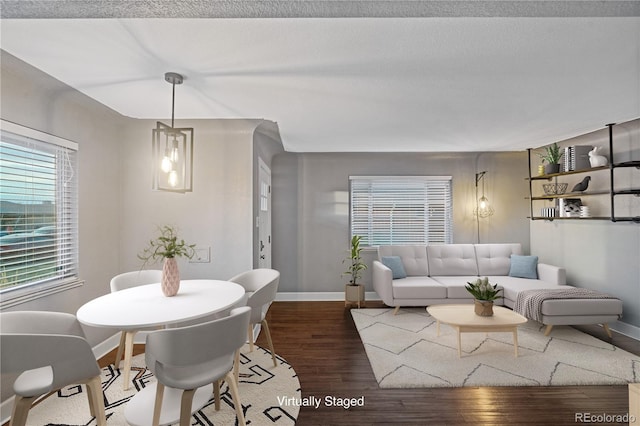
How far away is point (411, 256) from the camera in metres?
4.61

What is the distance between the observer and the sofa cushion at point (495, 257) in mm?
4520

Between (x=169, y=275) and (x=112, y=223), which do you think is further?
(x=112, y=223)

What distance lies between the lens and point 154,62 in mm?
1959

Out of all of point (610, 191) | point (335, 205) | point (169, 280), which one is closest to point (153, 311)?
point (169, 280)

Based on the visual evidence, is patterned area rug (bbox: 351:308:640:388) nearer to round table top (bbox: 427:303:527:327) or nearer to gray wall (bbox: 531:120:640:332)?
round table top (bbox: 427:303:527:327)

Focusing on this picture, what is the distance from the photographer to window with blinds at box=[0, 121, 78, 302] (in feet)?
6.95

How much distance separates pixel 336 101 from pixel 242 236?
171cm

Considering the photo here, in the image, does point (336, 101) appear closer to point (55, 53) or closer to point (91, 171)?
point (55, 53)

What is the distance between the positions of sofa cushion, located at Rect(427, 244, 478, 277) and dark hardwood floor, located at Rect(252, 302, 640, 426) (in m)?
1.81

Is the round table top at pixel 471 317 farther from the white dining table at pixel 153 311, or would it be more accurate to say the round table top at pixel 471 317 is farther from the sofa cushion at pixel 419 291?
the white dining table at pixel 153 311

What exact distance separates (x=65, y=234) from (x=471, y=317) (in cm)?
385

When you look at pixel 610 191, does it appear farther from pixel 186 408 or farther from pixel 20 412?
pixel 20 412

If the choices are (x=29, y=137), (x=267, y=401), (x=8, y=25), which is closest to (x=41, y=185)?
(x=29, y=137)

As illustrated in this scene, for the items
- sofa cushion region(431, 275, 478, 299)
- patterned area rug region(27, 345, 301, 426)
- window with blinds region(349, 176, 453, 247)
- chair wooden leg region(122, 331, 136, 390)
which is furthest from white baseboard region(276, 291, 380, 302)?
chair wooden leg region(122, 331, 136, 390)
